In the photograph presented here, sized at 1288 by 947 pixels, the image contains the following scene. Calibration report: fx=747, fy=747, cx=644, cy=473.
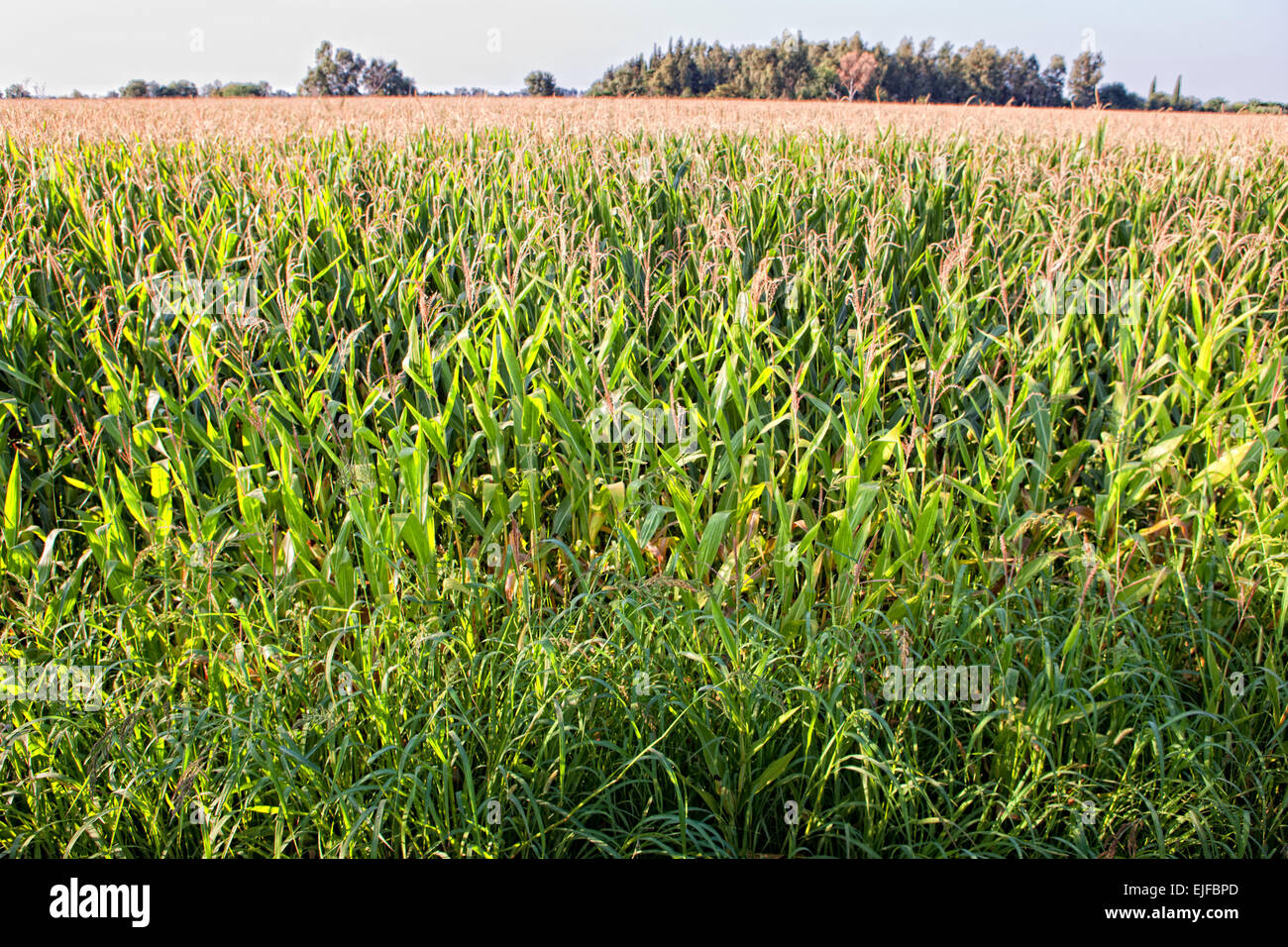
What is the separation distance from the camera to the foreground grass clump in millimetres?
1839

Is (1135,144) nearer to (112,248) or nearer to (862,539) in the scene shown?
(862,539)

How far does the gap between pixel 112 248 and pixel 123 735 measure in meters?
3.22

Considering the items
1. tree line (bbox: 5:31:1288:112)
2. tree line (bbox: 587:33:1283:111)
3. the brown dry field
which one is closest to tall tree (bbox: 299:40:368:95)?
tree line (bbox: 5:31:1288:112)

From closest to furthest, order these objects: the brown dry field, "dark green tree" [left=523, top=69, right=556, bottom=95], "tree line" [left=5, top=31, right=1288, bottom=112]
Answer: the brown dry field < "dark green tree" [left=523, top=69, right=556, bottom=95] < "tree line" [left=5, top=31, right=1288, bottom=112]

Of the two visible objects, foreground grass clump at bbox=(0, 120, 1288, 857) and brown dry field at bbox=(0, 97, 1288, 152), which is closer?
foreground grass clump at bbox=(0, 120, 1288, 857)

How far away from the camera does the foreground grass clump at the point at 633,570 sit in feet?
6.03

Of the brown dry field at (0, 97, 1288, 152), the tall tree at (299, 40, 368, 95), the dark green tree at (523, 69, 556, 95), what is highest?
the tall tree at (299, 40, 368, 95)

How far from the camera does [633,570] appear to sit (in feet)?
8.13

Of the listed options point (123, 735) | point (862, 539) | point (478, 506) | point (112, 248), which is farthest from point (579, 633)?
point (112, 248)

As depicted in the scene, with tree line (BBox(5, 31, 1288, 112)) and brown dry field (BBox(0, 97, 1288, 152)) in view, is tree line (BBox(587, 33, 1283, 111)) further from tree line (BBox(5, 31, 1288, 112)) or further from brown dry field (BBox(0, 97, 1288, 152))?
brown dry field (BBox(0, 97, 1288, 152))

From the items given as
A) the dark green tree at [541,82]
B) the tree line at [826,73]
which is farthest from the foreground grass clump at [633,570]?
the tree line at [826,73]

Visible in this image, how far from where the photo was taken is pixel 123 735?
5.54 feet

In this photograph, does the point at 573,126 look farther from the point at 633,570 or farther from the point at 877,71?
the point at 877,71

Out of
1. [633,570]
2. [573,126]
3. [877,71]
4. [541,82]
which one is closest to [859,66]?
[877,71]
